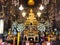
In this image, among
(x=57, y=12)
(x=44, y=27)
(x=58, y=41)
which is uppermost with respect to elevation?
(x=57, y=12)

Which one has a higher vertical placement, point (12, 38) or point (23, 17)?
point (23, 17)

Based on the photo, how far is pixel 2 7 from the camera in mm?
8656

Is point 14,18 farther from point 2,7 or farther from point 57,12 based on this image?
point 57,12

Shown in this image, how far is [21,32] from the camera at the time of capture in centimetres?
858

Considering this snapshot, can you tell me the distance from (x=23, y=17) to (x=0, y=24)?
0.90 meters

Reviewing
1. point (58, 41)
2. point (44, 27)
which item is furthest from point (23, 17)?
point (58, 41)

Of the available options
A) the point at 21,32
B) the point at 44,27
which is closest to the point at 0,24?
the point at 21,32

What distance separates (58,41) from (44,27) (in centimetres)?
74

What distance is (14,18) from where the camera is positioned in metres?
8.62

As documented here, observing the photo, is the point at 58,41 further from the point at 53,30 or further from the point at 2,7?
the point at 2,7

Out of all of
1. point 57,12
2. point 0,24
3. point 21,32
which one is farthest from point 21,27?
point 57,12

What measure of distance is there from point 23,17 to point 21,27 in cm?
39

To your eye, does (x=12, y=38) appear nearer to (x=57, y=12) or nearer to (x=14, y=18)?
(x=14, y=18)

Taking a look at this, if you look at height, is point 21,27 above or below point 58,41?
above
